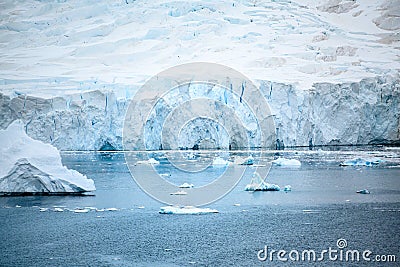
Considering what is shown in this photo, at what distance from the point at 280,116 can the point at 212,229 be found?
74.0 ft

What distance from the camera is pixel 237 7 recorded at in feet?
217

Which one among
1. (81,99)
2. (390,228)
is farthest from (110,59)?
(390,228)

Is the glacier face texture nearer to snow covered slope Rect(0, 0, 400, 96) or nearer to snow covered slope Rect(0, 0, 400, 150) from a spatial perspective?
snow covered slope Rect(0, 0, 400, 150)

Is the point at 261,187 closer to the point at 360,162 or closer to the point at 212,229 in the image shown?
the point at 212,229

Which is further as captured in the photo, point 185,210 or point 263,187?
point 263,187

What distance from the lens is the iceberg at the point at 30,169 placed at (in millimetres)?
13375

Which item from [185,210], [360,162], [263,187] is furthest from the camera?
[360,162]

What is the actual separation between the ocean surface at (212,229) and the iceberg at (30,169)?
14.3 inches

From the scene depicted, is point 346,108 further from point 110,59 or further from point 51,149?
point 110,59

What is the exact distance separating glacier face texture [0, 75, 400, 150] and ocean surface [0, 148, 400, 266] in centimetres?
1529

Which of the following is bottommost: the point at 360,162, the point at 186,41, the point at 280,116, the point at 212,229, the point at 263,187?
the point at 212,229

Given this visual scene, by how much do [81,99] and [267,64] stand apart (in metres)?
26.3

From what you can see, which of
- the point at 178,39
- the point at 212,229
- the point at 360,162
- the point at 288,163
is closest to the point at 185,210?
the point at 212,229

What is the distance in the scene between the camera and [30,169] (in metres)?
13.4
